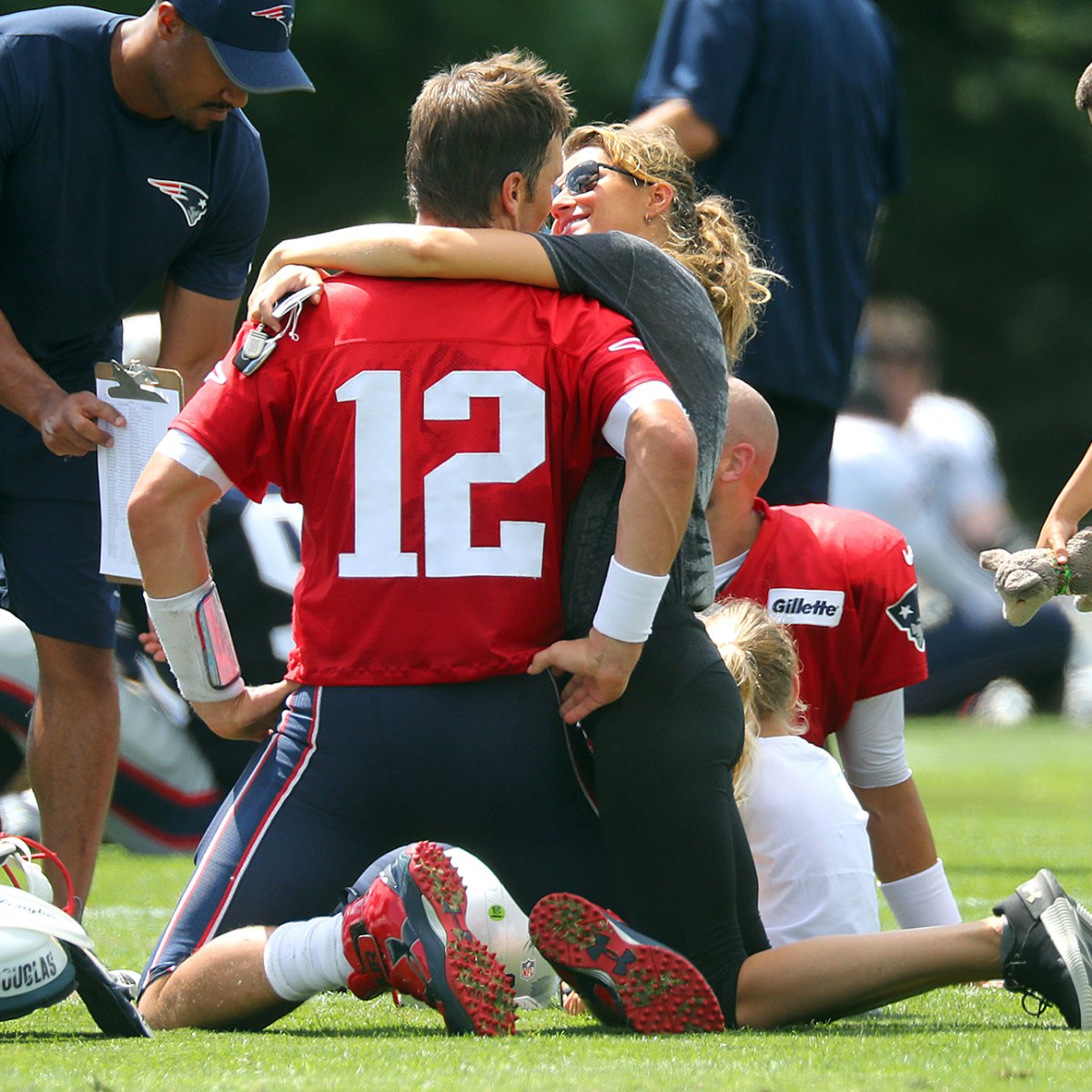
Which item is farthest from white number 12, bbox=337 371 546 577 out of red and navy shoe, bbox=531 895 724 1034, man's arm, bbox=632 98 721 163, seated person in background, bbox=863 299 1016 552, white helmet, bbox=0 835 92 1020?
seated person in background, bbox=863 299 1016 552

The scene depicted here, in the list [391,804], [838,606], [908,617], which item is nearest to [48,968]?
[391,804]

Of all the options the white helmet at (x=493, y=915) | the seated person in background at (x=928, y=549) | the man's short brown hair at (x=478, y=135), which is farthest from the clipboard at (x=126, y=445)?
the seated person in background at (x=928, y=549)

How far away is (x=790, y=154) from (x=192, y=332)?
1518mm

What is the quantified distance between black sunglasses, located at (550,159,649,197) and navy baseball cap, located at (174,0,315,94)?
22.0 inches

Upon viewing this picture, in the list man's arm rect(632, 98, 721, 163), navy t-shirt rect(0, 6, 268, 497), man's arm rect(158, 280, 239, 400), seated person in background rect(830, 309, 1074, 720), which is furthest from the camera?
seated person in background rect(830, 309, 1074, 720)

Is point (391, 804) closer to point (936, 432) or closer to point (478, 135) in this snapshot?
point (478, 135)

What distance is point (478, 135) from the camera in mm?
3441

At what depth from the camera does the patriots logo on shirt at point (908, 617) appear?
4336 mm

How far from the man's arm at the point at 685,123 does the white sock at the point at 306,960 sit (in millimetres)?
2346

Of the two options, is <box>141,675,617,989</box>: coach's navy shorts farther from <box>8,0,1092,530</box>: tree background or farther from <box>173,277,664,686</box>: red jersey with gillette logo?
<box>8,0,1092,530</box>: tree background

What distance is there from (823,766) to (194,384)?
62.7 inches

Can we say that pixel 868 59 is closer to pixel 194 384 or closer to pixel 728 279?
pixel 728 279

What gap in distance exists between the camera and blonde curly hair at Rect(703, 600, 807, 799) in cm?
378

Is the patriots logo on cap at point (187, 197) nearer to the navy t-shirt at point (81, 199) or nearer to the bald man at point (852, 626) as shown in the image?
the navy t-shirt at point (81, 199)
